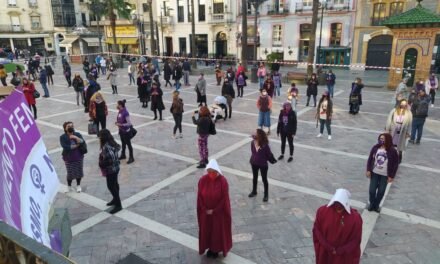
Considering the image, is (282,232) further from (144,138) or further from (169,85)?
(169,85)

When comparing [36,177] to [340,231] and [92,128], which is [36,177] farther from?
[92,128]

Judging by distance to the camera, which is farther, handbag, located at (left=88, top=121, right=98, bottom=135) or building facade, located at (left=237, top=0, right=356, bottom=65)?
building facade, located at (left=237, top=0, right=356, bottom=65)

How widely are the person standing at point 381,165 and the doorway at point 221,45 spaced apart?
118 feet

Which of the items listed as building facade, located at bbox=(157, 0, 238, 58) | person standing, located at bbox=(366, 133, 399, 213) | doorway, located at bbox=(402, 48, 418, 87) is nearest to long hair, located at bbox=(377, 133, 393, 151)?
person standing, located at bbox=(366, 133, 399, 213)

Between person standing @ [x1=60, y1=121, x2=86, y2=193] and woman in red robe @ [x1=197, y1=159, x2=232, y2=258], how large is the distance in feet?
11.2

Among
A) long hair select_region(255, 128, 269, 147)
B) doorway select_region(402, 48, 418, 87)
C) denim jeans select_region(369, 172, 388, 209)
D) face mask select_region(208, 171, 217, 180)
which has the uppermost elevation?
doorway select_region(402, 48, 418, 87)

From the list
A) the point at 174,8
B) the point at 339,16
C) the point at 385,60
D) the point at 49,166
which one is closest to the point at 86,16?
the point at 174,8

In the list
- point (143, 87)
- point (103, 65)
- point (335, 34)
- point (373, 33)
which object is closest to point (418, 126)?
point (143, 87)

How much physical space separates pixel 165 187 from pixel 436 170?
22.4ft

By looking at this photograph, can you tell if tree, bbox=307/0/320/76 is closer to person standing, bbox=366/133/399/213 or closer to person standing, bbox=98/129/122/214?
person standing, bbox=366/133/399/213

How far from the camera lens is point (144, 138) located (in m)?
11.7

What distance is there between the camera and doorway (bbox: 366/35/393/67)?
31359mm

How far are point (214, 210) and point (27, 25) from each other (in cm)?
5733

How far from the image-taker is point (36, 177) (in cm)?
253
